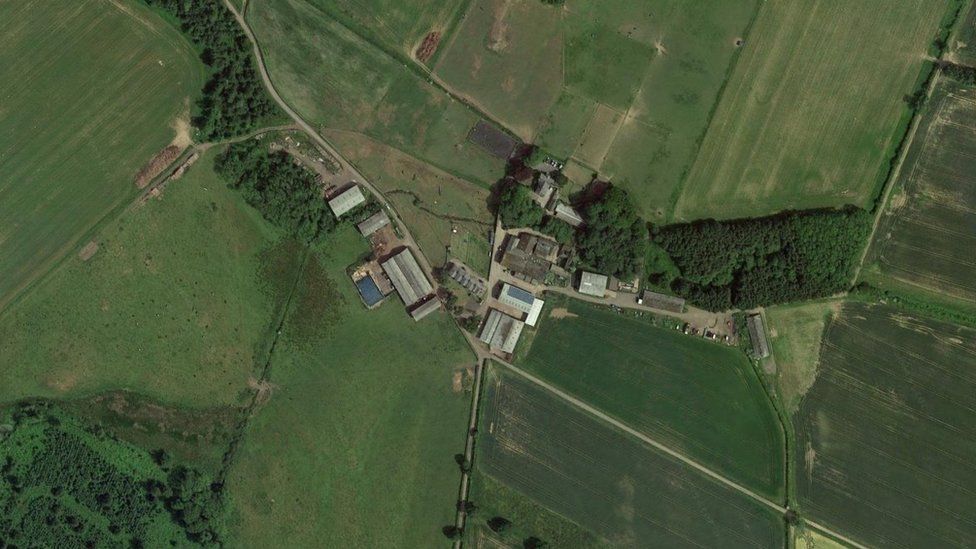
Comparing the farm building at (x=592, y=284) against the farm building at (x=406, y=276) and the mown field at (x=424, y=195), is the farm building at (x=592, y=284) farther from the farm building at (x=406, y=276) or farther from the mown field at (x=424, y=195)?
the farm building at (x=406, y=276)

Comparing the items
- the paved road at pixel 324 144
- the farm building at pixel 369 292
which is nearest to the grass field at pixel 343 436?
the farm building at pixel 369 292

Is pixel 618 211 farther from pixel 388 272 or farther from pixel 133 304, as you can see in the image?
pixel 133 304

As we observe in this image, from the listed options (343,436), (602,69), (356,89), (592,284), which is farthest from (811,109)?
(343,436)

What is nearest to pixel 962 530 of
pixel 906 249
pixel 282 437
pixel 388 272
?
pixel 906 249

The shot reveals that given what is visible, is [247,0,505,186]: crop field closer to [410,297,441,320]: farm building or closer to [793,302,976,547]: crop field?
[410,297,441,320]: farm building

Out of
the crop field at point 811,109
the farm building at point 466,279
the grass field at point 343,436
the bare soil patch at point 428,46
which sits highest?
the crop field at point 811,109

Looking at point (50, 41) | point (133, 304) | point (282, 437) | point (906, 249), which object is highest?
point (906, 249)

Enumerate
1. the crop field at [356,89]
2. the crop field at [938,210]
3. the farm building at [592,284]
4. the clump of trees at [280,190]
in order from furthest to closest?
the crop field at [356,89]
the crop field at [938,210]
the farm building at [592,284]
the clump of trees at [280,190]
